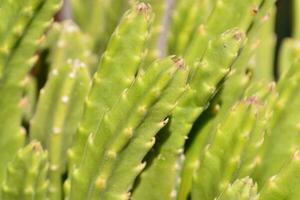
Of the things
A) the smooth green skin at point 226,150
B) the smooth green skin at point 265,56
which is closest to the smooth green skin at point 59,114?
the smooth green skin at point 226,150

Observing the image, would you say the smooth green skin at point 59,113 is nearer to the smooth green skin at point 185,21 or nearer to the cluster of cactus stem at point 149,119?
the cluster of cactus stem at point 149,119

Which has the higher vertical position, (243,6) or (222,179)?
(243,6)

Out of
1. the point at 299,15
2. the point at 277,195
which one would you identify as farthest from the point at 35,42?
the point at 299,15

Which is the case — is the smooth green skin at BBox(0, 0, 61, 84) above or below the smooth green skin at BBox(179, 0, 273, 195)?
above

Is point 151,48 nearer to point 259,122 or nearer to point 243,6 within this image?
point 243,6

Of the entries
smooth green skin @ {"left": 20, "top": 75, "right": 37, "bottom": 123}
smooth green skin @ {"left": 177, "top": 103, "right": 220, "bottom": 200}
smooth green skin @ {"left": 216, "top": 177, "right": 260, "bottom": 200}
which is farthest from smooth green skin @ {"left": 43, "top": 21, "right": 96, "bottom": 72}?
smooth green skin @ {"left": 216, "top": 177, "right": 260, "bottom": 200}

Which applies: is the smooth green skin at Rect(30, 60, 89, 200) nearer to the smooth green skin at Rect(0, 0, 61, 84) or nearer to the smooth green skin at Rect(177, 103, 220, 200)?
the smooth green skin at Rect(0, 0, 61, 84)
